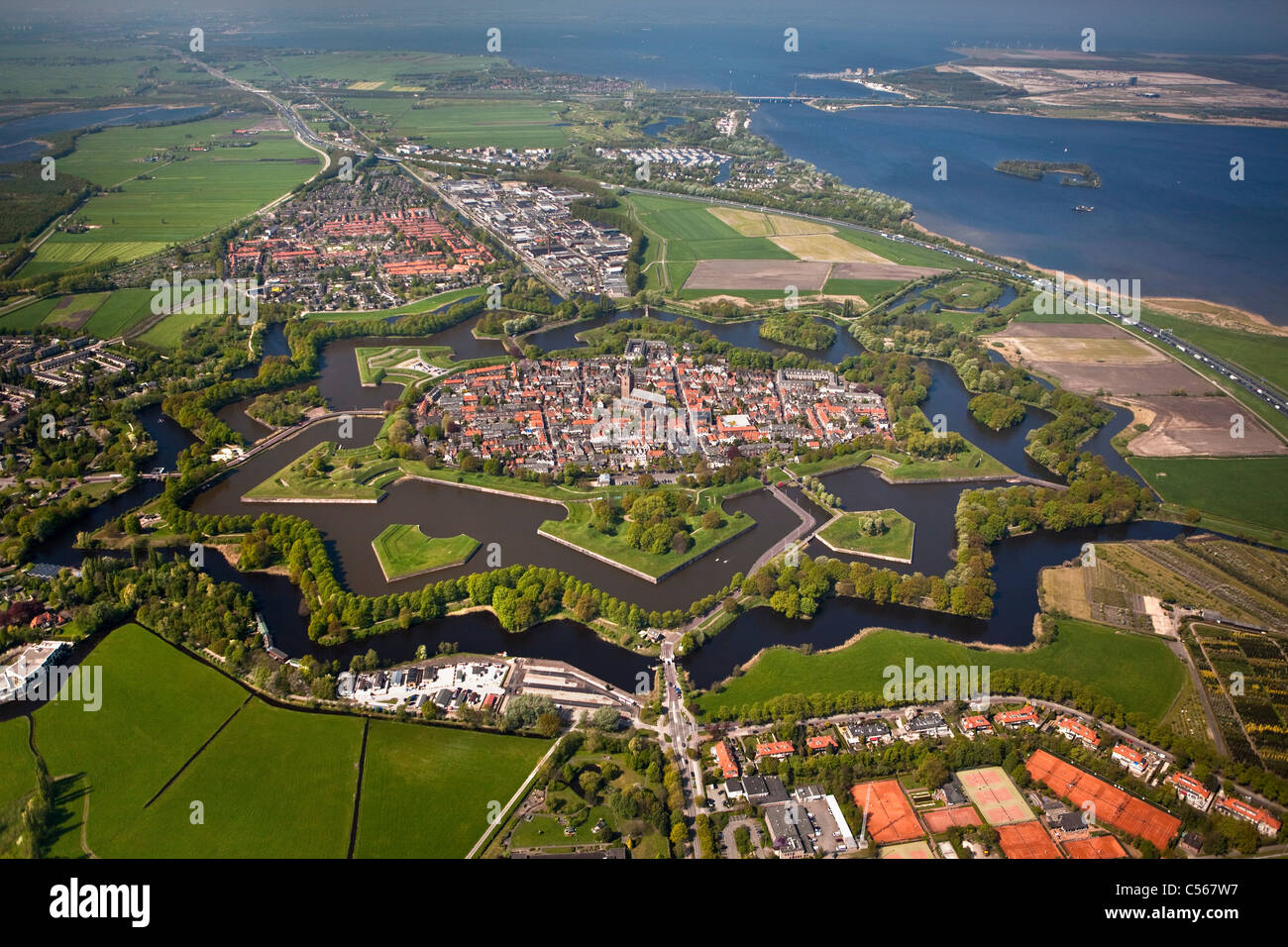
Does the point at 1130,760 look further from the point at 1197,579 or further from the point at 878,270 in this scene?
the point at 878,270

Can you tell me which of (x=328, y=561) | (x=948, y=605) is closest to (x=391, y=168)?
(x=328, y=561)

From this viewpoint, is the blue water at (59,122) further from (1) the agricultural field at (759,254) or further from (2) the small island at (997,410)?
(2) the small island at (997,410)

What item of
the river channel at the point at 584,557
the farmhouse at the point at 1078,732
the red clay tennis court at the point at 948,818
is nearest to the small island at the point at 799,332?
the river channel at the point at 584,557

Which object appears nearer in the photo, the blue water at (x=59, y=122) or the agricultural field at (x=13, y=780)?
the agricultural field at (x=13, y=780)

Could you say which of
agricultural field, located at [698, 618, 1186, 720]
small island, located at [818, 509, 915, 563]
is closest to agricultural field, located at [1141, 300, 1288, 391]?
agricultural field, located at [698, 618, 1186, 720]
